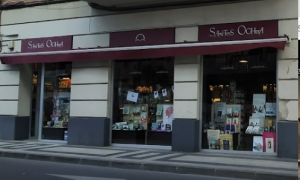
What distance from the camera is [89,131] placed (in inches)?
500

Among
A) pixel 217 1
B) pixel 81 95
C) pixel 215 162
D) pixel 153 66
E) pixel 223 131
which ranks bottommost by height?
pixel 215 162

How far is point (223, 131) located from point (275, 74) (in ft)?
7.74

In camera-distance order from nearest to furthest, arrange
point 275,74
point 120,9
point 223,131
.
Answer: point 275,74, point 223,131, point 120,9

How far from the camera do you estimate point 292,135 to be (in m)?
10.0

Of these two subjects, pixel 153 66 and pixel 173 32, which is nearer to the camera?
pixel 173 32

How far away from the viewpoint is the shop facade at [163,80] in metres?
10.6

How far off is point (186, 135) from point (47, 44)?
6.21 m

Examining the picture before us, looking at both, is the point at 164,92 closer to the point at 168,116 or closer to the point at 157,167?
the point at 168,116

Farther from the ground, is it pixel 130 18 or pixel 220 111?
pixel 130 18

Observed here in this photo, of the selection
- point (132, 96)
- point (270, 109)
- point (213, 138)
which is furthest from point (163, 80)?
point (270, 109)

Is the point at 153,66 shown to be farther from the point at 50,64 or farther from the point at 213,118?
the point at 50,64

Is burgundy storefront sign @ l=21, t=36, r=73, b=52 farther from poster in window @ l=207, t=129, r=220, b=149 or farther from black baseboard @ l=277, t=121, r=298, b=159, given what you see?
black baseboard @ l=277, t=121, r=298, b=159

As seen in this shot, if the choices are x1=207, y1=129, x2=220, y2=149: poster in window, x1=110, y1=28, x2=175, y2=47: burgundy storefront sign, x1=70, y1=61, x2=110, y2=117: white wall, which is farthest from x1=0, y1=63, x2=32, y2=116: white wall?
x1=207, y1=129, x2=220, y2=149: poster in window

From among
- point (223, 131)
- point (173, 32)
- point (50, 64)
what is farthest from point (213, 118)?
point (50, 64)
